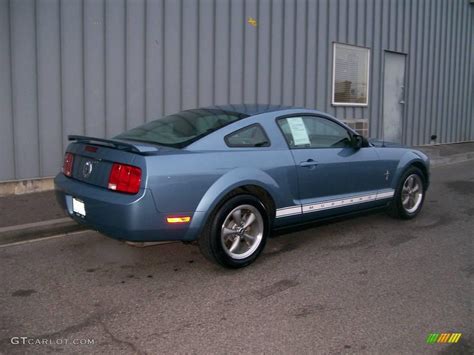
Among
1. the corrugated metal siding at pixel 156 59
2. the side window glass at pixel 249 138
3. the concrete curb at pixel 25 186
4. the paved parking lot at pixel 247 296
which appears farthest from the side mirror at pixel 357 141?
the concrete curb at pixel 25 186

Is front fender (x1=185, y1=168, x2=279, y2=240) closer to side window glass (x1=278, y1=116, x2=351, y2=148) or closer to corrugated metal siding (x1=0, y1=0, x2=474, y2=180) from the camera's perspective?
side window glass (x1=278, y1=116, x2=351, y2=148)

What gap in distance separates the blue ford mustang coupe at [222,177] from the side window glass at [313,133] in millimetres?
12

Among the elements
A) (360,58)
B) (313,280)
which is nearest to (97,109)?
(313,280)

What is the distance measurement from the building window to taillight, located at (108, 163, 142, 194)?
8251mm

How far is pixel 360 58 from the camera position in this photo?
1228 centimetres

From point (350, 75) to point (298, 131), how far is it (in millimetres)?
7479

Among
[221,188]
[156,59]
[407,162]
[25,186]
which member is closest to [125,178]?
[221,188]

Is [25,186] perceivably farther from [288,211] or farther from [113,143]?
[288,211]

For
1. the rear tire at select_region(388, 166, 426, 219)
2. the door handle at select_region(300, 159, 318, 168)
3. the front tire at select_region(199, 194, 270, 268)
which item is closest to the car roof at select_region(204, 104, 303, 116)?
the door handle at select_region(300, 159, 318, 168)

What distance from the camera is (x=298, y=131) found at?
5.11 meters

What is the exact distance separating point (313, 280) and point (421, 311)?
944mm

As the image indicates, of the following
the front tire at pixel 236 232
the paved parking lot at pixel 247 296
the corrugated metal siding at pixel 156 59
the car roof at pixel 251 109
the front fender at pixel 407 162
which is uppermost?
the corrugated metal siding at pixel 156 59

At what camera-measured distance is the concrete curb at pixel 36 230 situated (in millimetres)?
5332

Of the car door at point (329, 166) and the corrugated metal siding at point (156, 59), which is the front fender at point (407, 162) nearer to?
the car door at point (329, 166)
